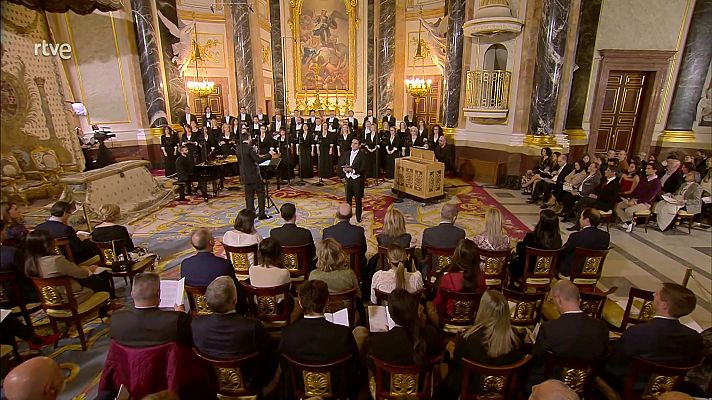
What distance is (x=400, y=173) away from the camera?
9703 millimetres

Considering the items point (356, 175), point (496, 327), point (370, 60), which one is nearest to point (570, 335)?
point (496, 327)

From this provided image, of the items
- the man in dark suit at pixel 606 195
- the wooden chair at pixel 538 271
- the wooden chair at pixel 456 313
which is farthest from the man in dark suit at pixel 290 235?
the man in dark suit at pixel 606 195

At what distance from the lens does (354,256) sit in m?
4.51

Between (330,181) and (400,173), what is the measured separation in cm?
277

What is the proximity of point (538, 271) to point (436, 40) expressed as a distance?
12.8 metres

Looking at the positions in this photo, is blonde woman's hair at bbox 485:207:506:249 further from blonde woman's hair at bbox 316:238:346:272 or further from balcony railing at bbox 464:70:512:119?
balcony railing at bbox 464:70:512:119

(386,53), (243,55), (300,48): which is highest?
(300,48)

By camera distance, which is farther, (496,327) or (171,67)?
(171,67)

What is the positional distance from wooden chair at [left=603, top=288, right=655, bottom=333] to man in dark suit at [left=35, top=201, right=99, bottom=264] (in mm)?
5826

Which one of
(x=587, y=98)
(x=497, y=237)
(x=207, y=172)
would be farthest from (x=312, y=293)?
(x=587, y=98)

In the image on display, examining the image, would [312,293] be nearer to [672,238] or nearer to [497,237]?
[497,237]

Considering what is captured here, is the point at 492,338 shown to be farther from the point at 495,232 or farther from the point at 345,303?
the point at 495,232

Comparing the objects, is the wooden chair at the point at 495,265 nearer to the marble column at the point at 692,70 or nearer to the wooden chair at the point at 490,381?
the wooden chair at the point at 490,381

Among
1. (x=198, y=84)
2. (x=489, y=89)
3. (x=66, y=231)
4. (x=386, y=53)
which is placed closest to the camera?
(x=66, y=231)
